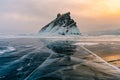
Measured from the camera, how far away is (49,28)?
12238 cm

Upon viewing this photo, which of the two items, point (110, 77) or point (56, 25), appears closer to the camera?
point (110, 77)

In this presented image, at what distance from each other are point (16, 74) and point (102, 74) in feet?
14.0

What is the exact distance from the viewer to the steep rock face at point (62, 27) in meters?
117

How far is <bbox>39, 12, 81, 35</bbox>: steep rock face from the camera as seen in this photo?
383 ft

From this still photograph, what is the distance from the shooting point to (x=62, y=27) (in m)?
120

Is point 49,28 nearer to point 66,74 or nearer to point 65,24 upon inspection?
point 65,24

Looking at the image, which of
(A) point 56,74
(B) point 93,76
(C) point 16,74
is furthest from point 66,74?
(C) point 16,74

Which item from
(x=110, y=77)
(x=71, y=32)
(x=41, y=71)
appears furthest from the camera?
(x=71, y=32)

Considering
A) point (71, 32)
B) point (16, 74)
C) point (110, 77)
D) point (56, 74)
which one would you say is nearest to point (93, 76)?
point (110, 77)

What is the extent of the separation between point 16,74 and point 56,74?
202 cm

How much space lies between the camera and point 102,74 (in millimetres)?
13539

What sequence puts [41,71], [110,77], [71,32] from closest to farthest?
[110,77]
[41,71]
[71,32]

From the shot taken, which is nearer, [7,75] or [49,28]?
[7,75]

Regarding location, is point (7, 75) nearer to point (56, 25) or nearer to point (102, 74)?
point (102, 74)
